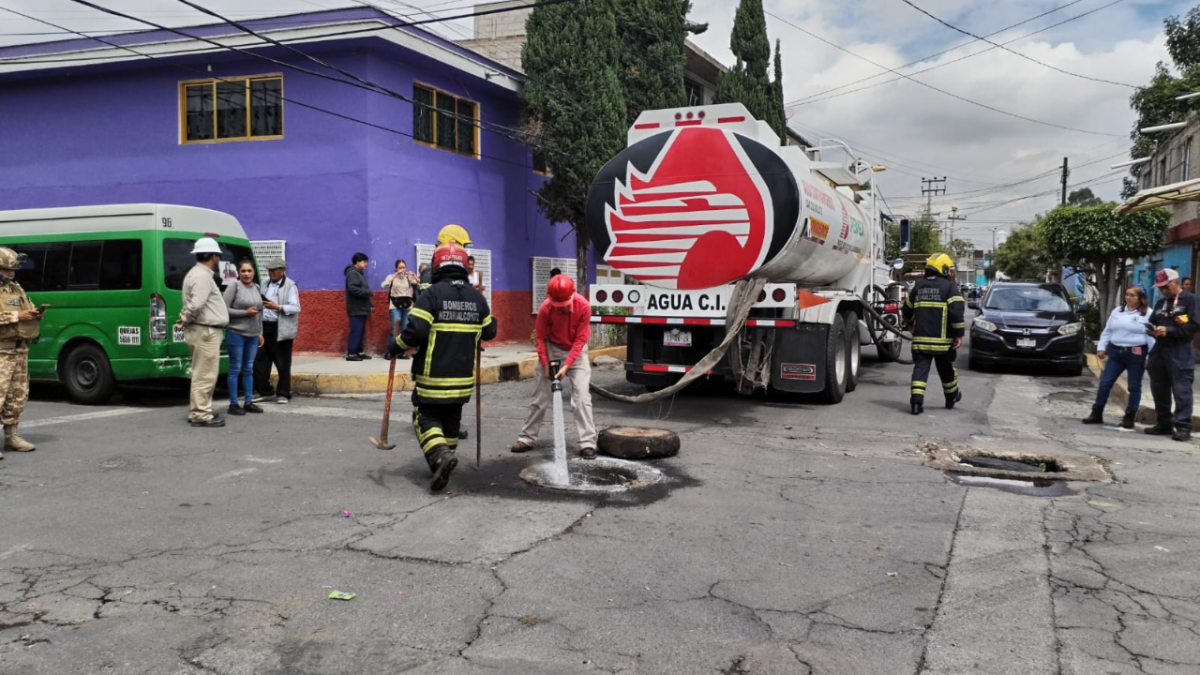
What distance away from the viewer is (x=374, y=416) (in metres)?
8.77

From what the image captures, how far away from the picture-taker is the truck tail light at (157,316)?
9.02 metres

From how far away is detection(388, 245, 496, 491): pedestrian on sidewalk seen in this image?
555cm

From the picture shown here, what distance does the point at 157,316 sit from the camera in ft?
29.7

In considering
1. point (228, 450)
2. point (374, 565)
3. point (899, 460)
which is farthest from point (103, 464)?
point (899, 460)

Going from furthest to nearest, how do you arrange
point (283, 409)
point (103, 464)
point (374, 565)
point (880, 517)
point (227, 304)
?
point (283, 409) → point (227, 304) → point (103, 464) → point (880, 517) → point (374, 565)

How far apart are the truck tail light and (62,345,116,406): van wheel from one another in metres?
0.77

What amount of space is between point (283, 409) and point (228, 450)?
7.53 feet

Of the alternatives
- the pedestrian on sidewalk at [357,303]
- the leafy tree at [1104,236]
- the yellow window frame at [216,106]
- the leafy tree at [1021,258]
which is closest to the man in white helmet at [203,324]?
the pedestrian on sidewalk at [357,303]

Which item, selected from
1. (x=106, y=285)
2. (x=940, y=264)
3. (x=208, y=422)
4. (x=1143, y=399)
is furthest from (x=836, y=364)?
(x=106, y=285)

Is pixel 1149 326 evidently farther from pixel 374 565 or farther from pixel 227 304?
pixel 227 304

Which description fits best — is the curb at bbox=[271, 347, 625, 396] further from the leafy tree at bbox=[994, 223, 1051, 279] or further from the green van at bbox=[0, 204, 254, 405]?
the leafy tree at bbox=[994, 223, 1051, 279]

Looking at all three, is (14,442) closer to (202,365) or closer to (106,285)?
(202,365)

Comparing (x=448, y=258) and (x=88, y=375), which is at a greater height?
(x=448, y=258)

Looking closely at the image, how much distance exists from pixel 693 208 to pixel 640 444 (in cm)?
316
